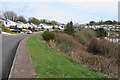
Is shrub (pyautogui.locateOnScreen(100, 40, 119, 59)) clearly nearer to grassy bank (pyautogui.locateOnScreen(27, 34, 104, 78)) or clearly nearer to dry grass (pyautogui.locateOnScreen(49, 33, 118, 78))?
dry grass (pyautogui.locateOnScreen(49, 33, 118, 78))

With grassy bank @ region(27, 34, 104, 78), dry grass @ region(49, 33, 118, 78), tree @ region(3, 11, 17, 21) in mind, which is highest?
tree @ region(3, 11, 17, 21)

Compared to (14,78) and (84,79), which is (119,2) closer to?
(84,79)

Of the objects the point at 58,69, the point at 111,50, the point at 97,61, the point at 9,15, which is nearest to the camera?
Answer: the point at 58,69

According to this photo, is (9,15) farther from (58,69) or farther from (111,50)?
(58,69)

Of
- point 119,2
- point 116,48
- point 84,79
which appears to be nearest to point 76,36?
point 116,48

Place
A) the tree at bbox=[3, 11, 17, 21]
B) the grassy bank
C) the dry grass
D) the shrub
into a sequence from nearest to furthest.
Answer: the grassy bank
the dry grass
the shrub
the tree at bbox=[3, 11, 17, 21]

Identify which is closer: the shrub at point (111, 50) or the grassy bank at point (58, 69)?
the grassy bank at point (58, 69)

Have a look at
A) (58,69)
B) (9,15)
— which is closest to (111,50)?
(58,69)

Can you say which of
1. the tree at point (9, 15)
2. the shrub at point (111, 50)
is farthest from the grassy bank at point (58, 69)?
the tree at point (9, 15)

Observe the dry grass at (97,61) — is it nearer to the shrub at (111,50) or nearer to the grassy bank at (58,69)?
the grassy bank at (58,69)

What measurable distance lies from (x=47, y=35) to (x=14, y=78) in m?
14.5

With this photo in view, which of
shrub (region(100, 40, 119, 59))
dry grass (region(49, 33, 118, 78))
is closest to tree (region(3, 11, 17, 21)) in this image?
dry grass (region(49, 33, 118, 78))

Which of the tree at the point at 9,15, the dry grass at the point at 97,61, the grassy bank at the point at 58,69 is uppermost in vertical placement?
the tree at the point at 9,15

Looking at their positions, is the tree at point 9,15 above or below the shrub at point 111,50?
above
